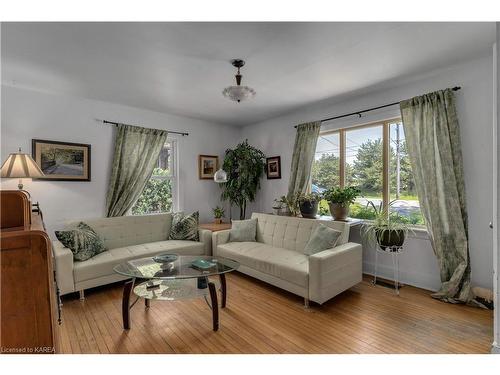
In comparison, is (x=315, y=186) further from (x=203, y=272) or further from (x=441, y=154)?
(x=203, y=272)

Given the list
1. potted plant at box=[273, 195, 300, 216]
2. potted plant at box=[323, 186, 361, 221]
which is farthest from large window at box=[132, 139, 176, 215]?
potted plant at box=[323, 186, 361, 221]

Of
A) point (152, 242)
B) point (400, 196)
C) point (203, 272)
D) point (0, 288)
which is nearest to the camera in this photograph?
point (0, 288)

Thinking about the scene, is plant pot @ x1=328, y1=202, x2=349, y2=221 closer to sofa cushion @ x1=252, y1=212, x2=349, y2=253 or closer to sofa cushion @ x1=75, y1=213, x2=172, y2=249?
sofa cushion @ x1=252, y1=212, x2=349, y2=253

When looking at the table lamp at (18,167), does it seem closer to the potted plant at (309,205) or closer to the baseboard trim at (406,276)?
the potted plant at (309,205)

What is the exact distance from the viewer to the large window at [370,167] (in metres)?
3.16

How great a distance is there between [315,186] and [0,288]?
12.6ft

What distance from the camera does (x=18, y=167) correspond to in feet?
8.34

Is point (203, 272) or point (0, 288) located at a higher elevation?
point (0, 288)

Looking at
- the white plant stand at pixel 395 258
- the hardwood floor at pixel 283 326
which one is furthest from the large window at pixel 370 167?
the hardwood floor at pixel 283 326

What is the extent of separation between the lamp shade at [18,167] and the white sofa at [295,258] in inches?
87.0
